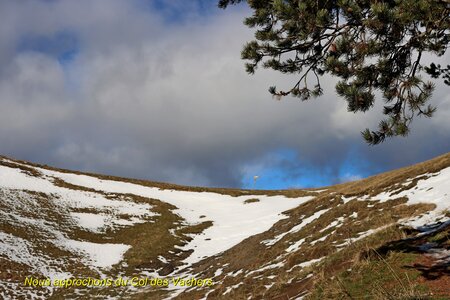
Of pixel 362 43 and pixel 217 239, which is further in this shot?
pixel 217 239

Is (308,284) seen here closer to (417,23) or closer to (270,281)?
(270,281)

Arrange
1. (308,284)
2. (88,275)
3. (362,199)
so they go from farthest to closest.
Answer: (88,275) → (362,199) → (308,284)

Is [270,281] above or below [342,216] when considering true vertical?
below

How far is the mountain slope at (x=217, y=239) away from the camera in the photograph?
10469 mm


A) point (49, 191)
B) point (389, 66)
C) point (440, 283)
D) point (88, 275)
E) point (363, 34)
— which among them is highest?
point (49, 191)

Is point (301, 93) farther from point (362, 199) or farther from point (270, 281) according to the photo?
point (362, 199)

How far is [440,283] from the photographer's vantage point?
7.68 meters

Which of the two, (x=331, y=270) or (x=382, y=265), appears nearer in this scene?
(x=382, y=265)

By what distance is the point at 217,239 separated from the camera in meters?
32.1

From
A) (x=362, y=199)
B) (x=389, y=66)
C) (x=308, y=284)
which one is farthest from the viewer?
(x=362, y=199)

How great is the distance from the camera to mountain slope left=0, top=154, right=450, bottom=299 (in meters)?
10.5

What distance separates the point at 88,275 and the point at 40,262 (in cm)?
348

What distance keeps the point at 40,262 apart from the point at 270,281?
18196mm

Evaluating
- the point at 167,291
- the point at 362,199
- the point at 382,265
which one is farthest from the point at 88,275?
the point at 382,265
